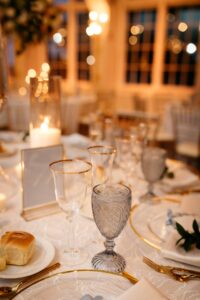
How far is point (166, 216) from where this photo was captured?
1073mm

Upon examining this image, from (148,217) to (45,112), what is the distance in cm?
65

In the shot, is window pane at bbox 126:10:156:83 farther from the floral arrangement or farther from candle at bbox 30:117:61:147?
candle at bbox 30:117:61:147

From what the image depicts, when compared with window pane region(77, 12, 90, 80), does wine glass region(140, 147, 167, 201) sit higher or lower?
lower

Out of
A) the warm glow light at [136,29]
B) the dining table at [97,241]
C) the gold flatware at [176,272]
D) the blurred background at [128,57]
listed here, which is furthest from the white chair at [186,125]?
the warm glow light at [136,29]

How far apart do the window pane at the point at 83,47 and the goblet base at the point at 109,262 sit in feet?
24.0

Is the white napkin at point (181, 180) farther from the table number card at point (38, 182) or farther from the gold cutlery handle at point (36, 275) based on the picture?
the gold cutlery handle at point (36, 275)

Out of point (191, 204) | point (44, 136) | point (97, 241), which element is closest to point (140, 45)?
point (44, 136)

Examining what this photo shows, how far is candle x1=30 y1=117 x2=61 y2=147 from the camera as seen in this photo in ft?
4.36

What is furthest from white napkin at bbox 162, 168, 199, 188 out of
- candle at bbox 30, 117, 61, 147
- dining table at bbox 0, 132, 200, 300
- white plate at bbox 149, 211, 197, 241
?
candle at bbox 30, 117, 61, 147

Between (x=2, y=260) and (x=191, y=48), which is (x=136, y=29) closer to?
(x=191, y=48)

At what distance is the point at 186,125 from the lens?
3.82 meters

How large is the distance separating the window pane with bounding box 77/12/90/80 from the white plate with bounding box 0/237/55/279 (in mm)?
7304

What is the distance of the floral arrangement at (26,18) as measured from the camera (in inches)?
88.0

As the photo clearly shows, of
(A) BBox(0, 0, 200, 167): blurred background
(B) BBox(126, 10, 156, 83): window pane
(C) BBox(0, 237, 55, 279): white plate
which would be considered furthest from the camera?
(B) BBox(126, 10, 156, 83): window pane
